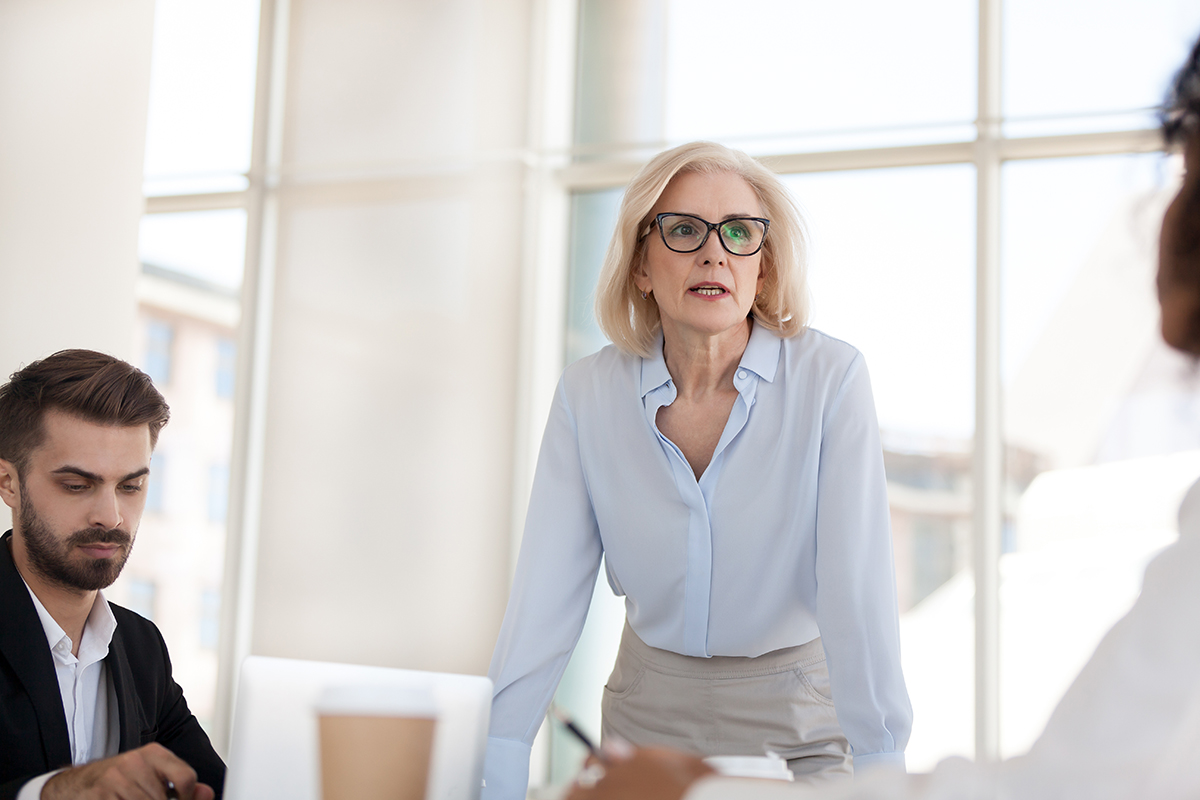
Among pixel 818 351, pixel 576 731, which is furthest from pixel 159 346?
pixel 576 731

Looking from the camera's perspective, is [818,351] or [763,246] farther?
[763,246]

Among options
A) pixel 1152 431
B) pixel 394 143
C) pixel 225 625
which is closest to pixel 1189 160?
pixel 1152 431

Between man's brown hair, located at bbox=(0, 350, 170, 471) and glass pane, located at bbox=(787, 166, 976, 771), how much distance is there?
2540 millimetres

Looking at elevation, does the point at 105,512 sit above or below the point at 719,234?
below

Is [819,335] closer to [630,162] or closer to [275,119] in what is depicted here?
[630,162]

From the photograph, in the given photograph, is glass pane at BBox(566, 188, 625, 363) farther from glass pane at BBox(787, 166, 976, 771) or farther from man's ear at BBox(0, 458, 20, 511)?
man's ear at BBox(0, 458, 20, 511)

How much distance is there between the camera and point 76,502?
1.56 meters

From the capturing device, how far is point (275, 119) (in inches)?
177

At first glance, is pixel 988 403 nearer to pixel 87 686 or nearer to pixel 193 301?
pixel 87 686

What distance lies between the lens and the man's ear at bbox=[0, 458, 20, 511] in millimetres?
1594

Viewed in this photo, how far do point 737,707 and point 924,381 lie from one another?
2366 millimetres

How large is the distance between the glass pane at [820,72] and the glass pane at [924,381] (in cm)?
21

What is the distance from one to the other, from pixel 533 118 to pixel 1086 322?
2.26m

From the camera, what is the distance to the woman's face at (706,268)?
164 cm
